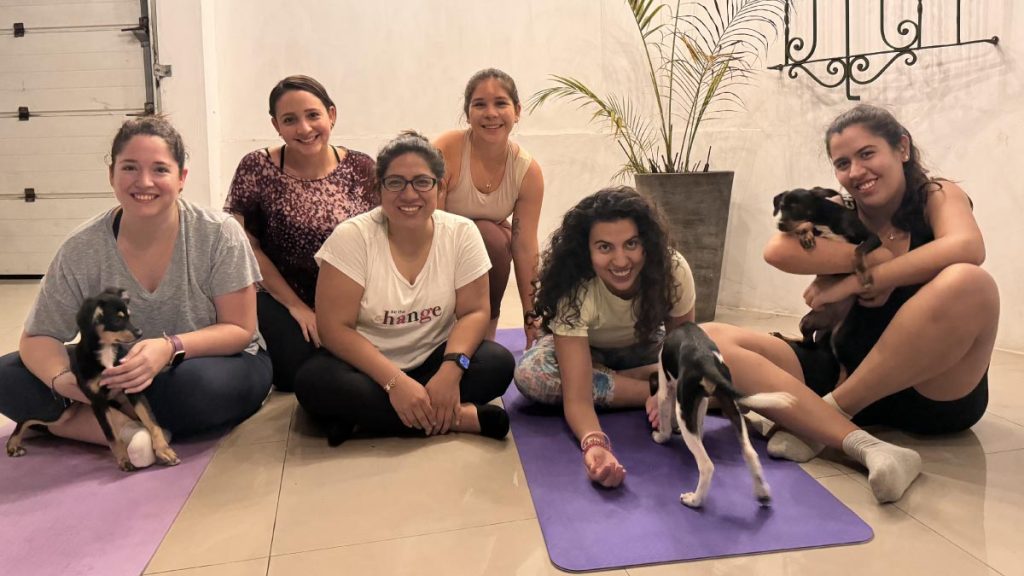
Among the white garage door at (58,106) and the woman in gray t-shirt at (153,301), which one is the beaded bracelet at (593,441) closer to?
the woman in gray t-shirt at (153,301)

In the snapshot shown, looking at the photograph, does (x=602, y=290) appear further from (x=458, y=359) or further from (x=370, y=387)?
(x=370, y=387)

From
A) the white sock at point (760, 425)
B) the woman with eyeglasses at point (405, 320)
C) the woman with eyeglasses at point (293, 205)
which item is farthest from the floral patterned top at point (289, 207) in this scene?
the white sock at point (760, 425)

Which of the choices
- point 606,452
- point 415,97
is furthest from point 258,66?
point 606,452

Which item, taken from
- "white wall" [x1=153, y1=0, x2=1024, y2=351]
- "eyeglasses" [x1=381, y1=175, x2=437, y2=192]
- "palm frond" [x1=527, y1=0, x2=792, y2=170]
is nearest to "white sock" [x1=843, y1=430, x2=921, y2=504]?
"eyeglasses" [x1=381, y1=175, x2=437, y2=192]

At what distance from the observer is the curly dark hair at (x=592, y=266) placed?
2.00 meters

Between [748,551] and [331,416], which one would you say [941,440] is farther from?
[331,416]

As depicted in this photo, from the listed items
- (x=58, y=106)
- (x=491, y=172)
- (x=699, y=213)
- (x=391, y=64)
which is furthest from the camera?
(x=58, y=106)

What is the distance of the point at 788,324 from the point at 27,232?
5.67 m

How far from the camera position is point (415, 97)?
5.04 m

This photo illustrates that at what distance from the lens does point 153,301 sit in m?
2.06

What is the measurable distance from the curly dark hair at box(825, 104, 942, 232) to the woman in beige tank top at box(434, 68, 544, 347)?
4.06ft

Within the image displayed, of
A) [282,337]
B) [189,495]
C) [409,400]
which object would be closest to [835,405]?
[409,400]

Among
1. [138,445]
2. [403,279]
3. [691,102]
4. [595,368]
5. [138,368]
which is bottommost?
[138,445]

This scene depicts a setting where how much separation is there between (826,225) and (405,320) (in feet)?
4.16
